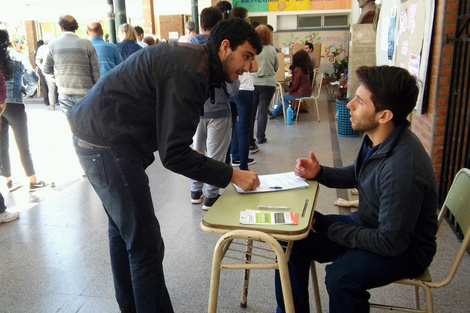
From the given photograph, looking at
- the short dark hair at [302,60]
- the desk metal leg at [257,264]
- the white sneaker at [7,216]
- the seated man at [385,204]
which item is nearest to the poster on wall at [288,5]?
the short dark hair at [302,60]

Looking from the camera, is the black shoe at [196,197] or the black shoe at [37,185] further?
the black shoe at [37,185]

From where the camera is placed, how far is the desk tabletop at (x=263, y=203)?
1.32m

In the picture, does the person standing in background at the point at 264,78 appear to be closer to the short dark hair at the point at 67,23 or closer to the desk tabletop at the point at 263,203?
the short dark hair at the point at 67,23

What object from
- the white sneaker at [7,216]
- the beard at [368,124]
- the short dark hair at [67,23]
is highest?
the short dark hair at [67,23]

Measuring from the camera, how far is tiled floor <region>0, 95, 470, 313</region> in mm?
2127

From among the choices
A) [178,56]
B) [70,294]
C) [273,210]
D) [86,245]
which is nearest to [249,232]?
[273,210]

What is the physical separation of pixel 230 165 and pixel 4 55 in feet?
8.33

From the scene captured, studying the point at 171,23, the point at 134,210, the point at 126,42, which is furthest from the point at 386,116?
the point at 171,23

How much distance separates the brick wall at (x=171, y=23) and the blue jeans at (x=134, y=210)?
12073 mm

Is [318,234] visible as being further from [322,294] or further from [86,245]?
[86,245]

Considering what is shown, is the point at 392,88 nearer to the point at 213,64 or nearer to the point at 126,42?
the point at 213,64

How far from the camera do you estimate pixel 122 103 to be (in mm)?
1473

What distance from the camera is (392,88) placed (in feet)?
4.77

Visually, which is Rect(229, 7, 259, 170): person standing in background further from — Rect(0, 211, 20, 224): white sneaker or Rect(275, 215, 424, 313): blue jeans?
Rect(275, 215, 424, 313): blue jeans
